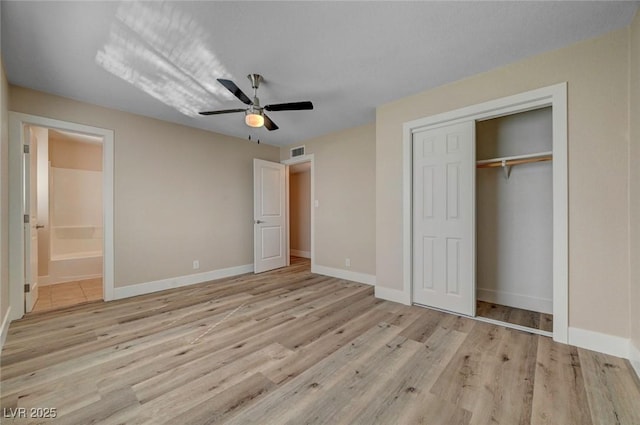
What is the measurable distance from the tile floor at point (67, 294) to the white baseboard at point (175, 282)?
0.35 meters

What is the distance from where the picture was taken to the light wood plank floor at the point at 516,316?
2527mm

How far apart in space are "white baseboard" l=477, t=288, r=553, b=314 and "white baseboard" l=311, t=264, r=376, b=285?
57.1 inches

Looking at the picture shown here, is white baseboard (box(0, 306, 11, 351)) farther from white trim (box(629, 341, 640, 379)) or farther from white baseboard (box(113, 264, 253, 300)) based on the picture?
white trim (box(629, 341, 640, 379))

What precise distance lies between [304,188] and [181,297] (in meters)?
4.27

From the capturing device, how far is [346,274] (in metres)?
4.32

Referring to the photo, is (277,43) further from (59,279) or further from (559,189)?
(59,279)

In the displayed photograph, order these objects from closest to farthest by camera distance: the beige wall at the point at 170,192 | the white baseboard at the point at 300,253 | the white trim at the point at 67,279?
the beige wall at the point at 170,192 → the white trim at the point at 67,279 → the white baseboard at the point at 300,253

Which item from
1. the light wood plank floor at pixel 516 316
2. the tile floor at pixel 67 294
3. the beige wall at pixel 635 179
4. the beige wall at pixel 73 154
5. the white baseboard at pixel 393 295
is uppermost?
the beige wall at pixel 73 154

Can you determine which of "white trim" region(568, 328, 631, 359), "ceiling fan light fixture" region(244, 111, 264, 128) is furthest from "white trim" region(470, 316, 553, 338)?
"ceiling fan light fixture" region(244, 111, 264, 128)

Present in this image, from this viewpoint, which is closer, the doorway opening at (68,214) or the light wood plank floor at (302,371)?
the light wood plank floor at (302,371)

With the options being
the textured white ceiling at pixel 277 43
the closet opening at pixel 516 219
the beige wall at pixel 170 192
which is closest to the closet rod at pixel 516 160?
the closet opening at pixel 516 219

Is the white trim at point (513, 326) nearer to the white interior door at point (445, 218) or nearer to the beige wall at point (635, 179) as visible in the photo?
the white interior door at point (445, 218)

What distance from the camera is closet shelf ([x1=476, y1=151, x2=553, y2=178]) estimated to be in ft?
8.50

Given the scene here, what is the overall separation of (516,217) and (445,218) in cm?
89
